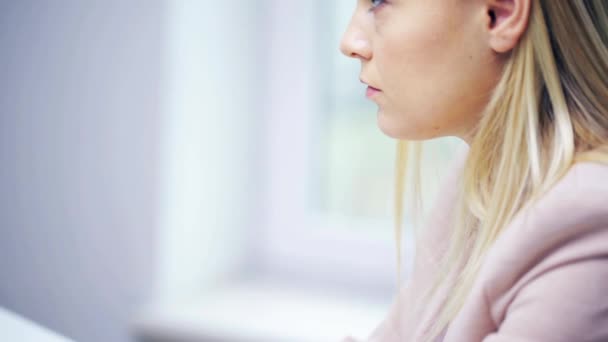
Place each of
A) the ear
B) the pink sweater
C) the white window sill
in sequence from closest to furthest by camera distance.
A: the pink sweater, the ear, the white window sill

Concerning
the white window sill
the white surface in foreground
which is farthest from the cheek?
the white window sill

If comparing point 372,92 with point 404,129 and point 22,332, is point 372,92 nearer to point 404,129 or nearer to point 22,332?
point 404,129

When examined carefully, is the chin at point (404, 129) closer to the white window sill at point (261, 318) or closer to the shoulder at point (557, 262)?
the shoulder at point (557, 262)

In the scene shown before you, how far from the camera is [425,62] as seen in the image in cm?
64

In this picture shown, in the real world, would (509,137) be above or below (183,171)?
above

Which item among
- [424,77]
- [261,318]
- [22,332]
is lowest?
[261,318]

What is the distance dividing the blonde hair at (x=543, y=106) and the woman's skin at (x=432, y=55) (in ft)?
0.07

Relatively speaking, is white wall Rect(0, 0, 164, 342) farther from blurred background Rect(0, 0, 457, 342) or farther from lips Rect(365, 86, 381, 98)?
lips Rect(365, 86, 381, 98)

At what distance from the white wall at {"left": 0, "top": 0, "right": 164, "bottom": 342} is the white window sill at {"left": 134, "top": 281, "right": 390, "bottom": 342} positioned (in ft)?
0.23

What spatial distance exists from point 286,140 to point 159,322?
0.41 m

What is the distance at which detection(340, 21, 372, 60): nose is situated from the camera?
680 millimetres

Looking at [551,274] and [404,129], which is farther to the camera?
[404,129]

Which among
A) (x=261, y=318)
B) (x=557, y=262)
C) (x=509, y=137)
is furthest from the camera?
(x=261, y=318)

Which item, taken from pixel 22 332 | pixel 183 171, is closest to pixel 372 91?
pixel 22 332
